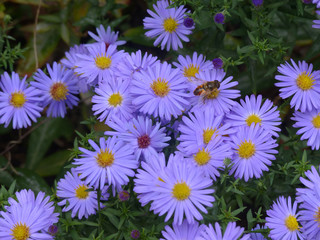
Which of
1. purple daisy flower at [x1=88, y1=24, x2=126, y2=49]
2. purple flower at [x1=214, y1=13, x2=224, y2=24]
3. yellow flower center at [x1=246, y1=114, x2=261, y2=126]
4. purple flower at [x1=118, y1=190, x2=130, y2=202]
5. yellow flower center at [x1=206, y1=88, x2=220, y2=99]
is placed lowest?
purple flower at [x1=118, y1=190, x2=130, y2=202]

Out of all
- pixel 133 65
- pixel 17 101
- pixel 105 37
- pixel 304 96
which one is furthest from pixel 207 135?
pixel 17 101

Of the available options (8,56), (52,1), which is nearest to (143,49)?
(52,1)

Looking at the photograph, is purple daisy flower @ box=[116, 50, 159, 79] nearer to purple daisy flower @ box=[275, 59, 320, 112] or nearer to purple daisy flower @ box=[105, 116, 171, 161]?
purple daisy flower @ box=[105, 116, 171, 161]

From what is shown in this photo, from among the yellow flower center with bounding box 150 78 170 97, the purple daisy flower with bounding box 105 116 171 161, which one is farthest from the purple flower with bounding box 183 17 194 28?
the purple daisy flower with bounding box 105 116 171 161

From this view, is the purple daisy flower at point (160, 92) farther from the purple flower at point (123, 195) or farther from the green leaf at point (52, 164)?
the green leaf at point (52, 164)

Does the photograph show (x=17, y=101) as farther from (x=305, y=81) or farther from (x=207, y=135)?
(x=305, y=81)

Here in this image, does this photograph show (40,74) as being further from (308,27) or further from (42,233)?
(308,27)

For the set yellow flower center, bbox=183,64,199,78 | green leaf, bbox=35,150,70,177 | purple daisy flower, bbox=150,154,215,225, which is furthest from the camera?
green leaf, bbox=35,150,70,177
